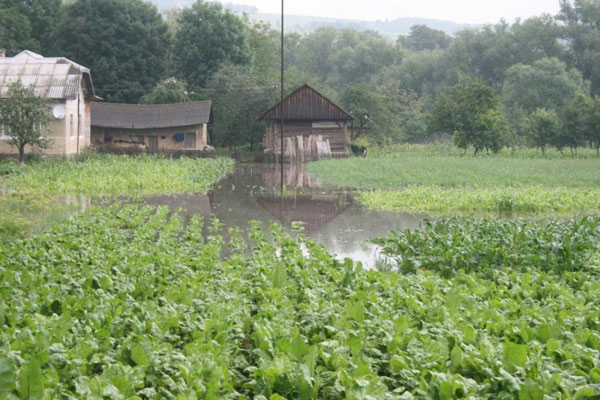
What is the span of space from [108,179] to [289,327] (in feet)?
68.3

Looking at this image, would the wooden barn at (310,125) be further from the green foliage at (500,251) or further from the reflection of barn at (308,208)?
the green foliage at (500,251)

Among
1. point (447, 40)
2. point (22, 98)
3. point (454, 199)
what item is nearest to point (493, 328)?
point (454, 199)

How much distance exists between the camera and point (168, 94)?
2327 inches

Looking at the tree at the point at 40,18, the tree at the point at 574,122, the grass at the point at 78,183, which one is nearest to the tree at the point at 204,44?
the tree at the point at 40,18

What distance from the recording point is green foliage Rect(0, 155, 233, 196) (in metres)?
24.8

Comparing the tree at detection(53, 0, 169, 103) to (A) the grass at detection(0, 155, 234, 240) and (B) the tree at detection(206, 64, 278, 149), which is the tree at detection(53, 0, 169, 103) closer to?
(B) the tree at detection(206, 64, 278, 149)

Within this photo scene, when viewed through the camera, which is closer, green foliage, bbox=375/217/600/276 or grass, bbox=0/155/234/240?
green foliage, bbox=375/217/600/276

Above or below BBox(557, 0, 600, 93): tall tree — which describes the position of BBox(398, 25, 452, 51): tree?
above

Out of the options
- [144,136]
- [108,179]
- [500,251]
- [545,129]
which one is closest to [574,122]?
[545,129]

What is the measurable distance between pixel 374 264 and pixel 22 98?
2428cm

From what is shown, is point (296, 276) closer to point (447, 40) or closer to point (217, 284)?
point (217, 284)

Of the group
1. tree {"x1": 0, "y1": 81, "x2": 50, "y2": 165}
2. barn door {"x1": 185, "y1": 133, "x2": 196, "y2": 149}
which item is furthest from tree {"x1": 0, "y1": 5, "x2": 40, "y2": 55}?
tree {"x1": 0, "y1": 81, "x2": 50, "y2": 165}

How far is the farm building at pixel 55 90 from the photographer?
37.3 meters

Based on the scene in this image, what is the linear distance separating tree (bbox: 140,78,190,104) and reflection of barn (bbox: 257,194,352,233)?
116 feet
